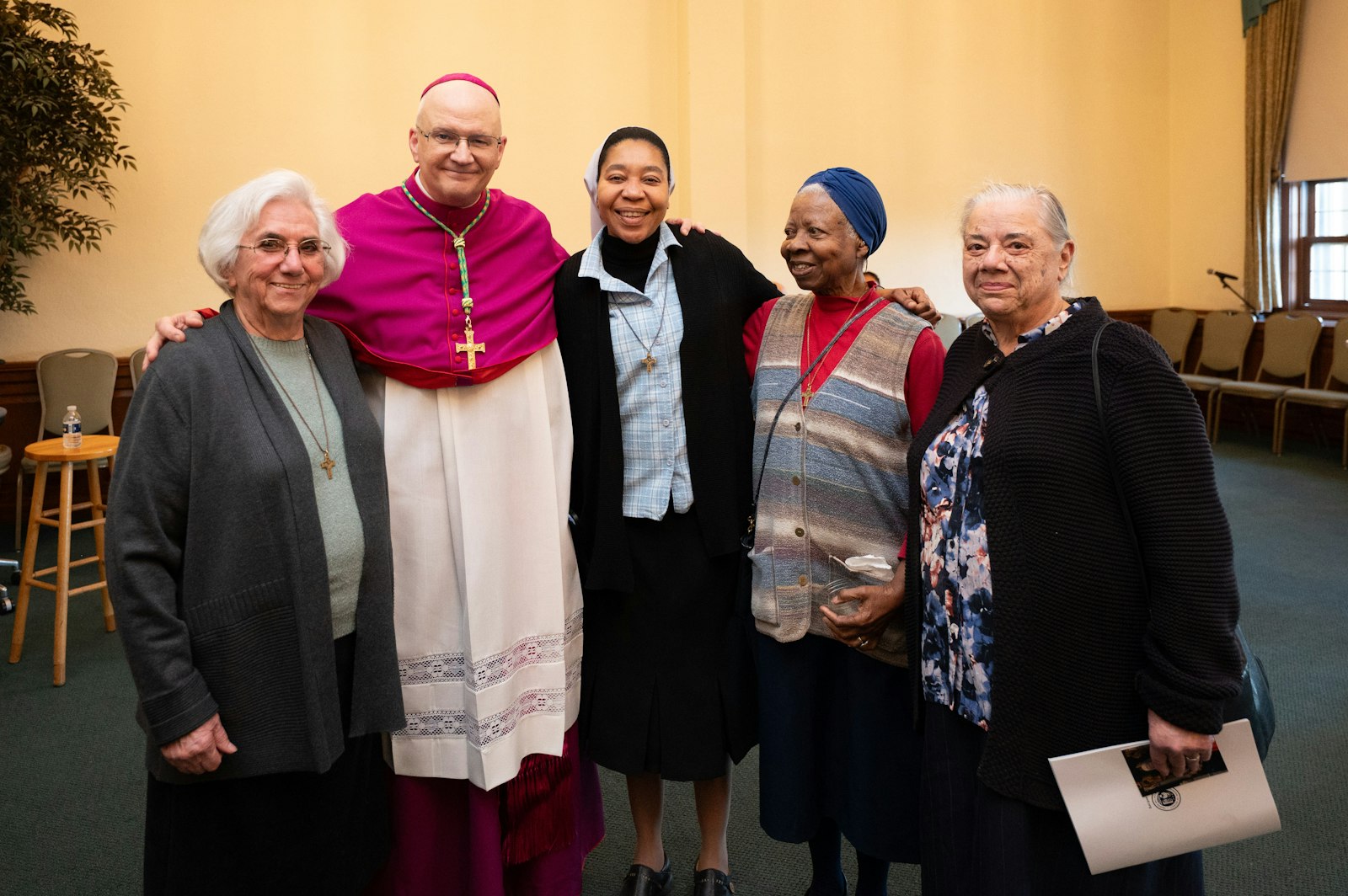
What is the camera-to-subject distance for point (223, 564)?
5.22ft

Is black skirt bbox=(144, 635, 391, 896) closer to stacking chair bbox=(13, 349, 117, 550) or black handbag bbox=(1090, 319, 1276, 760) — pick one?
black handbag bbox=(1090, 319, 1276, 760)

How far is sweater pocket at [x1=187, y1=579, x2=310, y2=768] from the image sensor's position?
5.26ft

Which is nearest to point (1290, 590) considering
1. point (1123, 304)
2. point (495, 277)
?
point (495, 277)

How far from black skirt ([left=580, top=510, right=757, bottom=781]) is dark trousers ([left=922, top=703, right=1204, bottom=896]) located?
1.76ft

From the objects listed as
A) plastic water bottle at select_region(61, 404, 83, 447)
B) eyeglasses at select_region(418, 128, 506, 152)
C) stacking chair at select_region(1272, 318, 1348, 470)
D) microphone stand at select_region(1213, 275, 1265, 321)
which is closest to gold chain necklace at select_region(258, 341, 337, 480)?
eyeglasses at select_region(418, 128, 506, 152)

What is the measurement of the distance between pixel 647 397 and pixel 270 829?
105 cm

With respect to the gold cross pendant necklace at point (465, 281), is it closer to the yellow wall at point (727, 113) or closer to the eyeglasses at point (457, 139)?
the eyeglasses at point (457, 139)

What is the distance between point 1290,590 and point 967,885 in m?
3.66

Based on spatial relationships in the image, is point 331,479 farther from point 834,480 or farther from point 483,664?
point 834,480

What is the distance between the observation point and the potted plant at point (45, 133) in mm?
5152

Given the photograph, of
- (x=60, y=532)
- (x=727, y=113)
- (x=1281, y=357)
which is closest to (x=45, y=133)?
(x=60, y=532)

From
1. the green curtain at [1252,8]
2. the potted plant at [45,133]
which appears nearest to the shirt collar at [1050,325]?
the potted plant at [45,133]

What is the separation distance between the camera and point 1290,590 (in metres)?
4.55

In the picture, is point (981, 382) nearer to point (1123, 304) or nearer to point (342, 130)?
point (342, 130)
